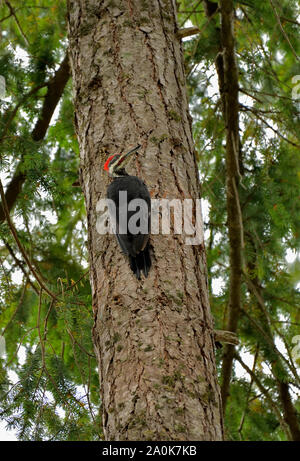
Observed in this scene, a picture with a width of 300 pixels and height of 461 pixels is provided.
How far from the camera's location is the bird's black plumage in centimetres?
205

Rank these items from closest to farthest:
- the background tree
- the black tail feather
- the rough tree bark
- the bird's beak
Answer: the rough tree bark, the black tail feather, the bird's beak, the background tree

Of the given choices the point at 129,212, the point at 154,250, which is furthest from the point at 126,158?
the point at 154,250

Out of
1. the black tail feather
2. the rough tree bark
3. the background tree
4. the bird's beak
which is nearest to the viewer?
the rough tree bark

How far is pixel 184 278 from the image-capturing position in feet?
6.71

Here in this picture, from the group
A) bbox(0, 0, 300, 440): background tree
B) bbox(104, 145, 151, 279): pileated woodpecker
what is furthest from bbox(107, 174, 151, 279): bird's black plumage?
bbox(0, 0, 300, 440): background tree

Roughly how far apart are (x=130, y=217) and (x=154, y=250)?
0.29 m

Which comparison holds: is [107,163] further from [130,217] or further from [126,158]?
[130,217]

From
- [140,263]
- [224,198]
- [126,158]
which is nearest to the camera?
[140,263]

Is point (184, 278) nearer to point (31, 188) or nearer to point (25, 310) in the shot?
point (31, 188)

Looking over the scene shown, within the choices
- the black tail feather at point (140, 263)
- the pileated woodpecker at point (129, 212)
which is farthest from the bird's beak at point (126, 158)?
the black tail feather at point (140, 263)

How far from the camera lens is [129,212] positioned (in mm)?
2365

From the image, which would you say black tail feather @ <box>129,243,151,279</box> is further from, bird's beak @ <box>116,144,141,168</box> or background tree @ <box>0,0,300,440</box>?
background tree @ <box>0,0,300,440</box>

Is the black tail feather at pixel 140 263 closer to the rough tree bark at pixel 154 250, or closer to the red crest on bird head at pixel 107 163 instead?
the rough tree bark at pixel 154 250

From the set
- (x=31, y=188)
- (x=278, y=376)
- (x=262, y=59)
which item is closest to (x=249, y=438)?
(x=278, y=376)
